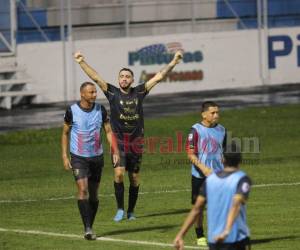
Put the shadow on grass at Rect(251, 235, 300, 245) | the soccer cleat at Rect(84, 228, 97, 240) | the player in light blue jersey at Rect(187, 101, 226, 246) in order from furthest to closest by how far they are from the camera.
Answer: the soccer cleat at Rect(84, 228, 97, 240)
the shadow on grass at Rect(251, 235, 300, 245)
the player in light blue jersey at Rect(187, 101, 226, 246)

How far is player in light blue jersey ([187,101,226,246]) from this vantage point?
1536 cm

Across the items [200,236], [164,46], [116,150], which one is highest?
[164,46]

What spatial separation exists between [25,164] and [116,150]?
9240 millimetres

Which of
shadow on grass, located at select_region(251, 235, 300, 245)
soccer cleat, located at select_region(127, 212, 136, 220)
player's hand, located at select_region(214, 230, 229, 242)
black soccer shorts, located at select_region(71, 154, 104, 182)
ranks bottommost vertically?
shadow on grass, located at select_region(251, 235, 300, 245)

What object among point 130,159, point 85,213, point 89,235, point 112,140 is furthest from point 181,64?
point 89,235

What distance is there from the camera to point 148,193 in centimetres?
2108

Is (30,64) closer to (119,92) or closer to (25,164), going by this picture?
(25,164)

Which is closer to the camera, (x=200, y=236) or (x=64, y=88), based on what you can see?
(x=200, y=236)

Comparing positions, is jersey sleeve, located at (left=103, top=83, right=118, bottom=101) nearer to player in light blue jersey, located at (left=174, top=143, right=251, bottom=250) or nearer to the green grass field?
the green grass field

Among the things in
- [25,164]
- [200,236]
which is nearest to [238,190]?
[200,236]

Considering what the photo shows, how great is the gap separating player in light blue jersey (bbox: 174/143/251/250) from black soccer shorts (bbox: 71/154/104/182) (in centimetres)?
528

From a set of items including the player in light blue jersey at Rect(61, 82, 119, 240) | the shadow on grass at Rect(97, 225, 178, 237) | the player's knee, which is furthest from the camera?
the shadow on grass at Rect(97, 225, 178, 237)

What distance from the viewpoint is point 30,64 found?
3928cm

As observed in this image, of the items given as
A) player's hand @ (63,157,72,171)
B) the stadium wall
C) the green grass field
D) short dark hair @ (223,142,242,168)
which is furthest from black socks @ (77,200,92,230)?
the stadium wall
